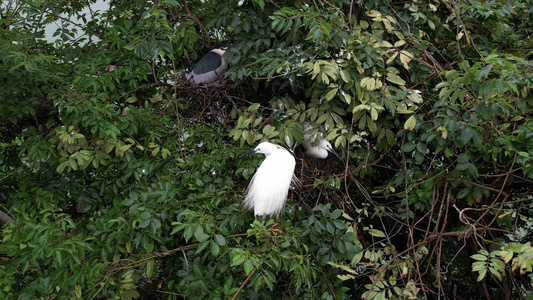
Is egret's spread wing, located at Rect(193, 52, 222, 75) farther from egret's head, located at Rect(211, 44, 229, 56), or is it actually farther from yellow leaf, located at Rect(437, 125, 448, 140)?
yellow leaf, located at Rect(437, 125, 448, 140)

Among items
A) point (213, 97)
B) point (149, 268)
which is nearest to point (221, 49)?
point (213, 97)

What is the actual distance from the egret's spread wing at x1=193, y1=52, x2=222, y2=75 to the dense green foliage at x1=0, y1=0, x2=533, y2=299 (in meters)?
0.12

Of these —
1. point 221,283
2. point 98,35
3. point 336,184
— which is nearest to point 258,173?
point 336,184

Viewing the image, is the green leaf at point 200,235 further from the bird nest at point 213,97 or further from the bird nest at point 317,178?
the bird nest at point 213,97

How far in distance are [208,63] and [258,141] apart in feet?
2.18

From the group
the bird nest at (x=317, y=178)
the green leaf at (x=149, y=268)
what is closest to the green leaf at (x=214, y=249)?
the green leaf at (x=149, y=268)

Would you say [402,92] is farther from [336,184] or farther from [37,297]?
[37,297]

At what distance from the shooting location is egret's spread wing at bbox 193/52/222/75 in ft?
8.06

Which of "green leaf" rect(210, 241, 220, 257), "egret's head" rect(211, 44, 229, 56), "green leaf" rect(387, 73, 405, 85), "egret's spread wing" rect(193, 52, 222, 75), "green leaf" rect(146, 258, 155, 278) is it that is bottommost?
"green leaf" rect(146, 258, 155, 278)

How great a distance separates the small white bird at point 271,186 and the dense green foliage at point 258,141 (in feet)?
0.22

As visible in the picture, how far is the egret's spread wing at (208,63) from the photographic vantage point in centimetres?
246

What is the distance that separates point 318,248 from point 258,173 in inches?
14.6

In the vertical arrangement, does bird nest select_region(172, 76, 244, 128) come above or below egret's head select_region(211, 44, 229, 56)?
below

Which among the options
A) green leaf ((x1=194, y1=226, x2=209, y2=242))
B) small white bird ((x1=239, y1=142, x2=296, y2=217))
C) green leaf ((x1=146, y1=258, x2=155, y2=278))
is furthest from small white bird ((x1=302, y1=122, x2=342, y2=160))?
green leaf ((x1=146, y1=258, x2=155, y2=278))
